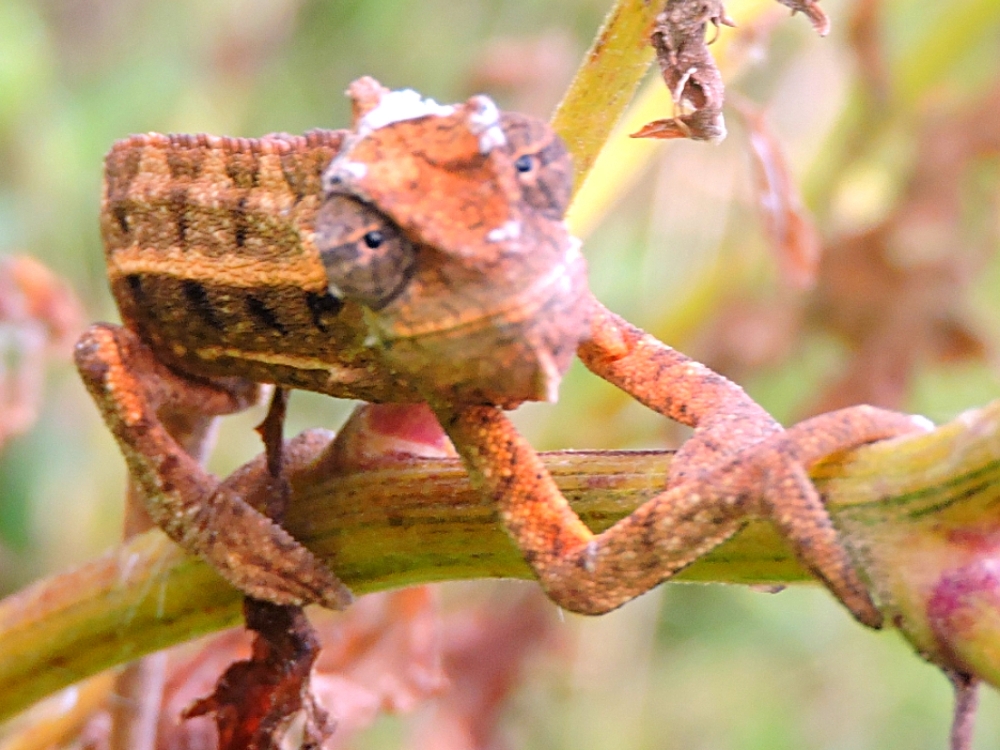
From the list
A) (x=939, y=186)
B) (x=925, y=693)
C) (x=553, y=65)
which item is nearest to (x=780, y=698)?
(x=925, y=693)

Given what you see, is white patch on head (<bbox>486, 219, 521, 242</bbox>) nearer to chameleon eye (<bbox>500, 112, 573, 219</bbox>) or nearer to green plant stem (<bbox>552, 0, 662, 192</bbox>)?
chameleon eye (<bbox>500, 112, 573, 219</bbox>)

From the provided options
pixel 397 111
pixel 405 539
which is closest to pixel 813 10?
pixel 397 111

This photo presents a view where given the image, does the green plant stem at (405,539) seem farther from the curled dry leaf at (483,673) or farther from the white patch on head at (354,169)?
the curled dry leaf at (483,673)

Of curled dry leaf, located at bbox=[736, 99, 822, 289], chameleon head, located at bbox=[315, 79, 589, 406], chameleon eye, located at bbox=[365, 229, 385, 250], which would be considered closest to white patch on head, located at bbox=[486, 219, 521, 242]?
chameleon head, located at bbox=[315, 79, 589, 406]

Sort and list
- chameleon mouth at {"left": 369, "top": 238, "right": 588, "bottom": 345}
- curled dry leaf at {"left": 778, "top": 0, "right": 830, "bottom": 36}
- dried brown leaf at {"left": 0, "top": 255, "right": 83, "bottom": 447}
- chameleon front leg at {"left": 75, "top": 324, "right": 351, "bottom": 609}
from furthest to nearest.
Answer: dried brown leaf at {"left": 0, "top": 255, "right": 83, "bottom": 447}
chameleon front leg at {"left": 75, "top": 324, "right": 351, "bottom": 609}
curled dry leaf at {"left": 778, "top": 0, "right": 830, "bottom": 36}
chameleon mouth at {"left": 369, "top": 238, "right": 588, "bottom": 345}

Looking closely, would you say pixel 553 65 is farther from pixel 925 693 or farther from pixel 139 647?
pixel 925 693

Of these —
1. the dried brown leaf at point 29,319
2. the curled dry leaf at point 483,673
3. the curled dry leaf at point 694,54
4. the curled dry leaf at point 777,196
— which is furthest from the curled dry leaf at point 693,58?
the curled dry leaf at point 483,673
